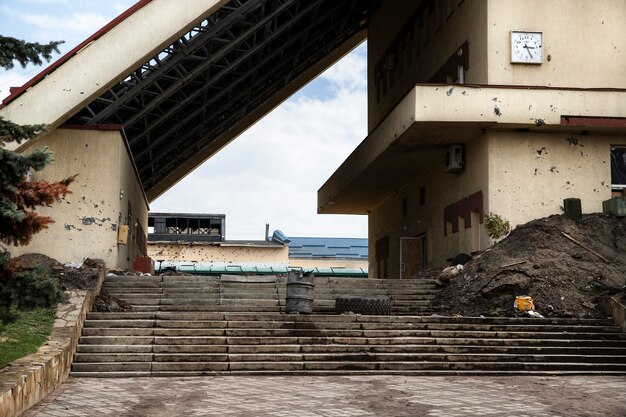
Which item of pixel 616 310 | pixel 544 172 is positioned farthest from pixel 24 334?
pixel 544 172

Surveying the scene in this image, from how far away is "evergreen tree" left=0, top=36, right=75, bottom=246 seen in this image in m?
8.74

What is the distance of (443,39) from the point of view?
28.7 metres

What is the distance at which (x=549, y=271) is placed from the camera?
19.8 meters

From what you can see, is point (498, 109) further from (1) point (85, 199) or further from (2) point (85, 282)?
(2) point (85, 282)

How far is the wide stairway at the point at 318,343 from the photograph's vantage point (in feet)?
46.6

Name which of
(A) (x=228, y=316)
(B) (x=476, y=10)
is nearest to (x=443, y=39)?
(B) (x=476, y=10)

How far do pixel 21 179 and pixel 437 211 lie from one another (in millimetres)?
20807

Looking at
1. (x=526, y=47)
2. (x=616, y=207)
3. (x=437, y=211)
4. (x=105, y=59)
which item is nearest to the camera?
(x=616, y=207)

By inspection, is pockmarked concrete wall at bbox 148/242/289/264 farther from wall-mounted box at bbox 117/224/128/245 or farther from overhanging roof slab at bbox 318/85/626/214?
overhanging roof slab at bbox 318/85/626/214

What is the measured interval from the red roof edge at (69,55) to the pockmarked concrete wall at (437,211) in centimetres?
1072

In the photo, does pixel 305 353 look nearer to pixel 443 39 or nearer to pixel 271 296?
pixel 271 296

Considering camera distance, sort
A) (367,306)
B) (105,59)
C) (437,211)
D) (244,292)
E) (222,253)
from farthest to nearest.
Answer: (222,253), (437,211), (105,59), (244,292), (367,306)

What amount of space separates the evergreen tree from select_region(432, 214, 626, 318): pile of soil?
1179cm

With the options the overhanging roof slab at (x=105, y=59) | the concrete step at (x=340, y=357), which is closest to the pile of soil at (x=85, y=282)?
the concrete step at (x=340, y=357)
